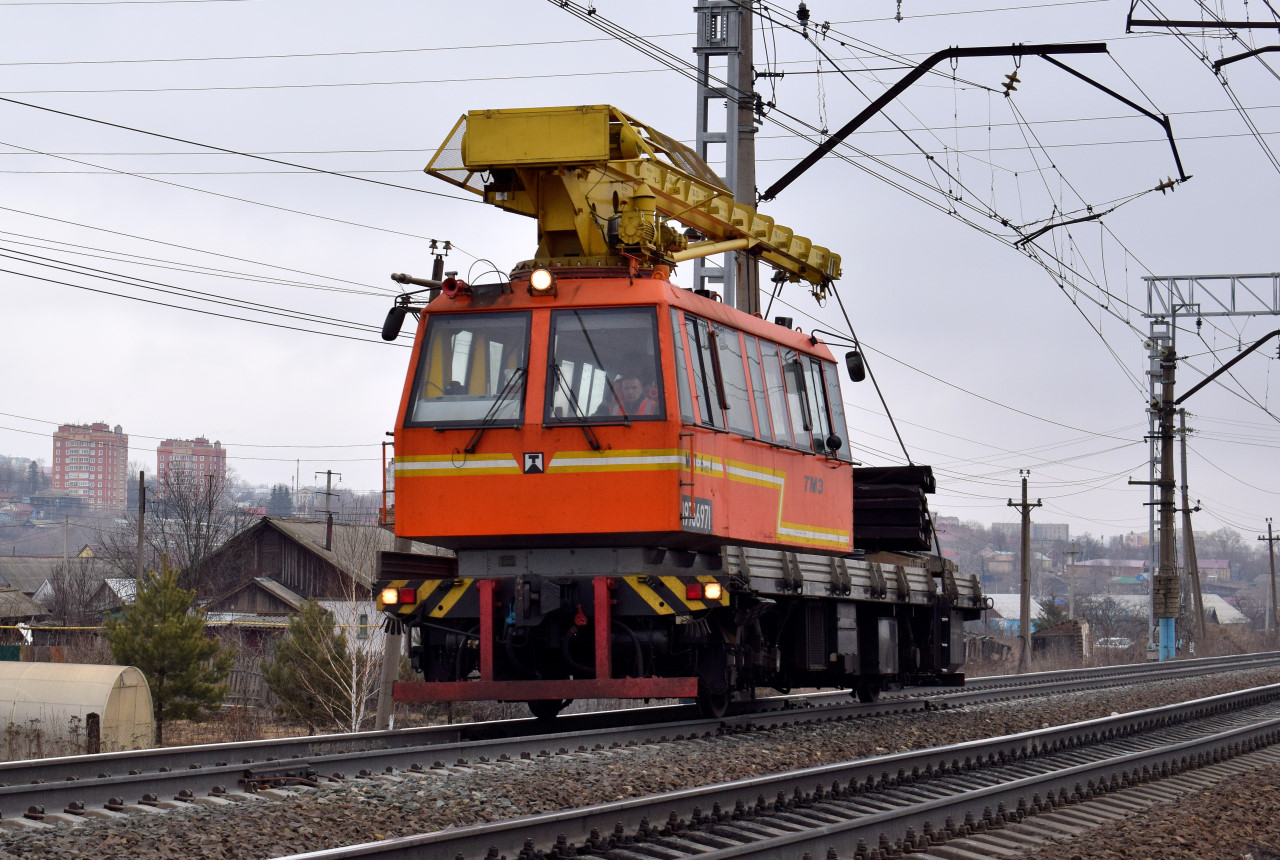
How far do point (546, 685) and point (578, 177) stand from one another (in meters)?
4.36

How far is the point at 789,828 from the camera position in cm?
769

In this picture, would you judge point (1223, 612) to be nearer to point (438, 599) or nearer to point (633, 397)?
point (633, 397)

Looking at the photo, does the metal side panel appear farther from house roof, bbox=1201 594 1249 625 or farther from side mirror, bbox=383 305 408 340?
house roof, bbox=1201 594 1249 625

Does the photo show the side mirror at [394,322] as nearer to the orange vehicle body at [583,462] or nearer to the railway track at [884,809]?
the orange vehicle body at [583,462]

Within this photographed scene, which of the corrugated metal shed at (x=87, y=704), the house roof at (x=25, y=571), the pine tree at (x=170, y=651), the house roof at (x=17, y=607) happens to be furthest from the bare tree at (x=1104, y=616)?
the corrugated metal shed at (x=87, y=704)

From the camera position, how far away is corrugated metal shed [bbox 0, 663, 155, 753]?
A: 1456 centimetres

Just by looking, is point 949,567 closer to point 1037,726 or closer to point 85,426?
point 1037,726

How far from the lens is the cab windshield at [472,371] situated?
11688mm

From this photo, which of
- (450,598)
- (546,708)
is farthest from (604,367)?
(546,708)

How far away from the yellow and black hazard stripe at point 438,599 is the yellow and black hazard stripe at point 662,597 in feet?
4.15

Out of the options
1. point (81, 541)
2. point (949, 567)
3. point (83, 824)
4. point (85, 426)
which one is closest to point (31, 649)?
point (949, 567)

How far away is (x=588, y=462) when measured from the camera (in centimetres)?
1139

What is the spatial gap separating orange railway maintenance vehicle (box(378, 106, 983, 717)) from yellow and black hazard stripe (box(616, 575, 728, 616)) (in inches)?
0.7

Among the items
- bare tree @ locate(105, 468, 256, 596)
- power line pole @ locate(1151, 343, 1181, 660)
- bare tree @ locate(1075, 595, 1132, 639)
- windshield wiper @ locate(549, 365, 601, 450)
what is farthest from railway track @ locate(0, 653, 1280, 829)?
bare tree @ locate(1075, 595, 1132, 639)
